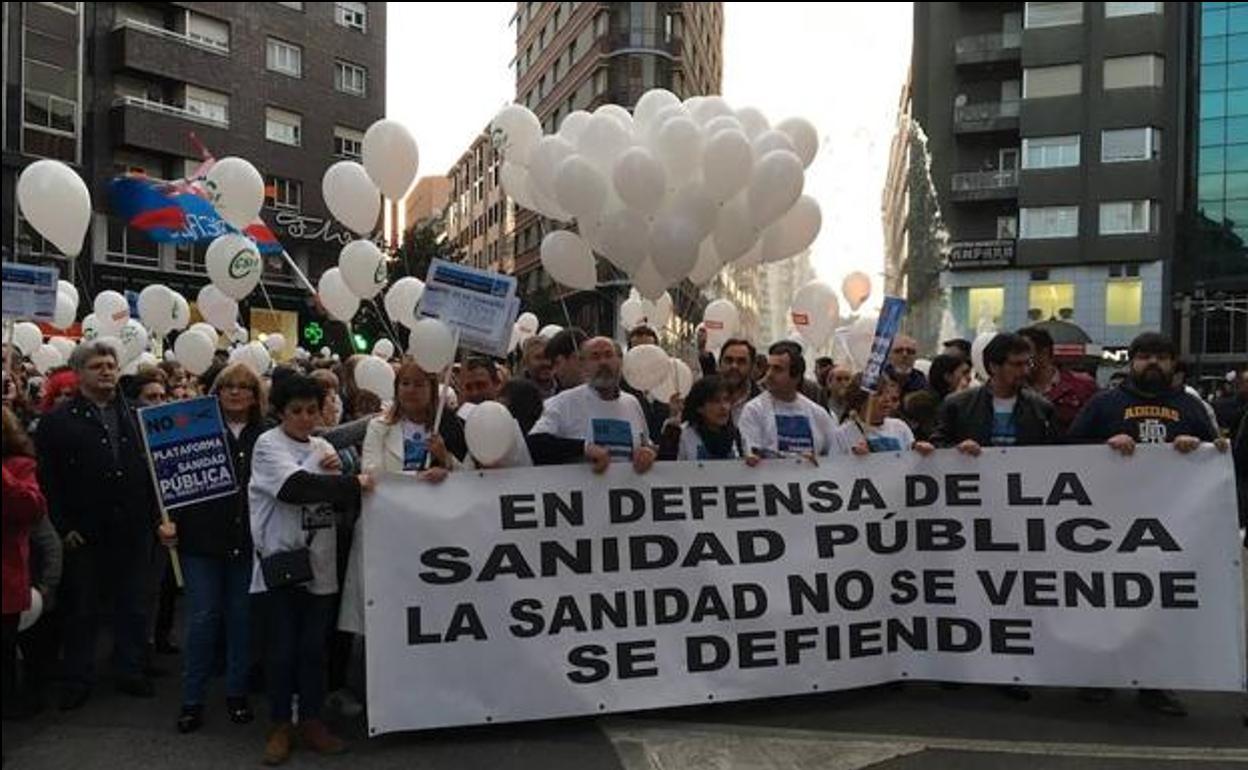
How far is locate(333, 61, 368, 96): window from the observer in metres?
36.6

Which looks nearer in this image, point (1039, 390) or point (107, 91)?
point (1039, 390)

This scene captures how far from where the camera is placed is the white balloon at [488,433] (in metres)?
4.66

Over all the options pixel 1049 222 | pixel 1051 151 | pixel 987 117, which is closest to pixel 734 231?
pixel 1049 222

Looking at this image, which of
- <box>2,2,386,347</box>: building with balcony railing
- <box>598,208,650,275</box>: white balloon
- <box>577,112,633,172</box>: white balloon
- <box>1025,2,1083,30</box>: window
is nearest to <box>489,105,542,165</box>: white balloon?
<box>577,112,633,172</box>: white balloon

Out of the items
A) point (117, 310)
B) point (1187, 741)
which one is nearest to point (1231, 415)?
point (1187, 741)

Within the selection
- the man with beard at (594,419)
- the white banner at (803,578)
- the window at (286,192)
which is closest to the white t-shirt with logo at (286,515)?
the white banner at (803,578)

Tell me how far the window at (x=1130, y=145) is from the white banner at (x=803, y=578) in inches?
1660

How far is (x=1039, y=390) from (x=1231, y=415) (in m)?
9.06

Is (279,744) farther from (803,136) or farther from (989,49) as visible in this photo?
(989,49)

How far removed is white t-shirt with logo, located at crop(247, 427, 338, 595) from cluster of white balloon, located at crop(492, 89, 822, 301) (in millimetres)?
2088

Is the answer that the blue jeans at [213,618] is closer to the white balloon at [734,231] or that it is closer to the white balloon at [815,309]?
the white balloon at [734,231]

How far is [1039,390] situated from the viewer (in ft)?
20.3

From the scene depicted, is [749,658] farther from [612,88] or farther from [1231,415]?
[612,88]

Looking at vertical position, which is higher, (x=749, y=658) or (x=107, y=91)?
(x=107, y=91)
